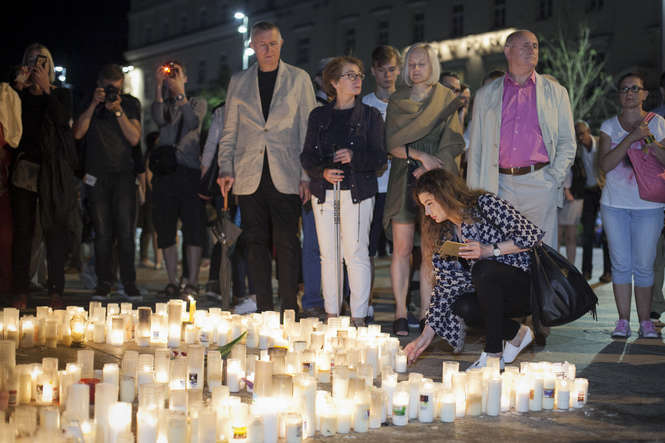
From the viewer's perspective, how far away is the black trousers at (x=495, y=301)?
15.8 feet

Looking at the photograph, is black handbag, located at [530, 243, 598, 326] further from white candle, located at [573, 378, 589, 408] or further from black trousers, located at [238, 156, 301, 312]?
black trousers, located at [238, 156, 301, 312]

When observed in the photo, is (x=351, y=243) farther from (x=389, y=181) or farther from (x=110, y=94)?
(x=110, y=94)

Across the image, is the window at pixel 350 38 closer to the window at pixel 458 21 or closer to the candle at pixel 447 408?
the window at pixel 458 21

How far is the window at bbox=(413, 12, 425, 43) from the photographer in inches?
1598

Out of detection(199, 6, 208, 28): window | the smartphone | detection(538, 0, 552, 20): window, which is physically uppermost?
detection(199, 6, 208, 28): window

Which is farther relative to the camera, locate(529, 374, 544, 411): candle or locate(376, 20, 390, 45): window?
locate(376, 20, 390, 45): window

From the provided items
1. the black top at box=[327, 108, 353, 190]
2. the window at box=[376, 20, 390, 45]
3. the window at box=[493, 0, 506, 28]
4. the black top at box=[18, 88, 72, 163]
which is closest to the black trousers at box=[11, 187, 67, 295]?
the black top at box=[18, 88, 72, 163]

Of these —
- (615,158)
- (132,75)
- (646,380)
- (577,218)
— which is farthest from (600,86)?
(132,75)

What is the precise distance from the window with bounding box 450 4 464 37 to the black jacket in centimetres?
3360

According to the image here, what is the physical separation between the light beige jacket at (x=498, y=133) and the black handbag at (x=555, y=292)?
3.60 feet

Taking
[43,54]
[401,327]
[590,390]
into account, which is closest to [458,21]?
[43,54]

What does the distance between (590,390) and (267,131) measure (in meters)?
3.11

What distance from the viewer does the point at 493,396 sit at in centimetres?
387

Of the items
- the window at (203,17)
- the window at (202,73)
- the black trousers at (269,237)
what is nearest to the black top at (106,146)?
the black trousers at (269,237)
